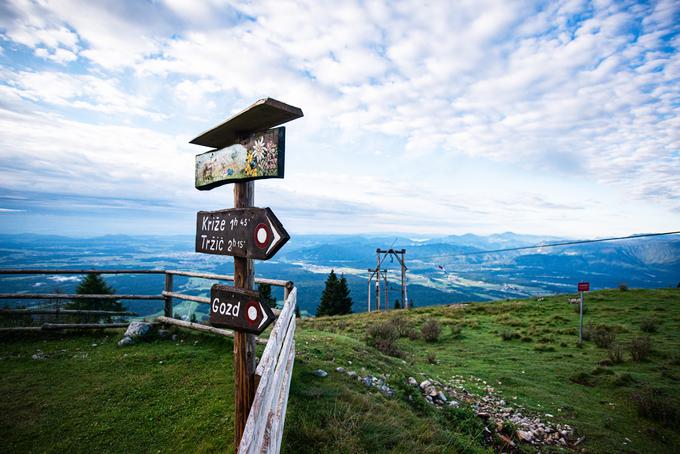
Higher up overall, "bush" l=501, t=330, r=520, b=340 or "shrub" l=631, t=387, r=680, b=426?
"shrub" l=631, t=387, r=680, b=426

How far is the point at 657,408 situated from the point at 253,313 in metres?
9.22

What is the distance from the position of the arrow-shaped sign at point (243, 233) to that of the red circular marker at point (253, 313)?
0.49m

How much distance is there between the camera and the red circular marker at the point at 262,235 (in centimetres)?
288

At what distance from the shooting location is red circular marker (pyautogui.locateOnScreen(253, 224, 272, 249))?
2.88 meters

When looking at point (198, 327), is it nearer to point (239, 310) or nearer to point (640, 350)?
point (239, 310)

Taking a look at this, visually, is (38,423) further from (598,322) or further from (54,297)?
(598,322)

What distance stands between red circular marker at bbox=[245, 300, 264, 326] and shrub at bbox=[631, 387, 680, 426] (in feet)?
29.7

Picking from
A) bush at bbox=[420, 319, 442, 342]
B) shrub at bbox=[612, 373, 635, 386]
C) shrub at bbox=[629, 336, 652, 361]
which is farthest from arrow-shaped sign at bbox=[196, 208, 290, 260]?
shrub at bbox=[629, 336, 652, 361]

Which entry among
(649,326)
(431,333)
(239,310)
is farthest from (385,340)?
(649,326)

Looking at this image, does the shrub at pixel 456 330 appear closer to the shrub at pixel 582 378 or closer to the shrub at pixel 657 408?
the shrub at pixel 582 378

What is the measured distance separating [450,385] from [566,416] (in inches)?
98.4

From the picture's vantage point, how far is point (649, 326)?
43.1 ft

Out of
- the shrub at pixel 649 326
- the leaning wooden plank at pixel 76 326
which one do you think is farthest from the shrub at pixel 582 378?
the leaning wooden plank at pixel 76 326

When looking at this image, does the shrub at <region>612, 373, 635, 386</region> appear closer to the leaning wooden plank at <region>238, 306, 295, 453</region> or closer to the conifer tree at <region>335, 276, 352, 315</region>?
the leaning wooden plank at <region>238, 306, 295, 453</region>
